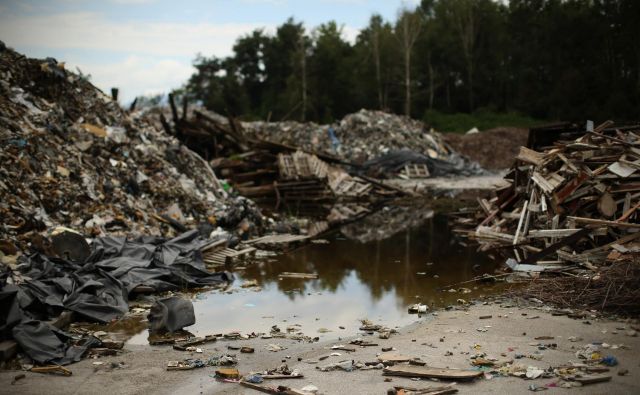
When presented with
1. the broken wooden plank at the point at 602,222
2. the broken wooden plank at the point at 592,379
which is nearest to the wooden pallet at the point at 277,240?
the broken wooden plank at the point at 602,222

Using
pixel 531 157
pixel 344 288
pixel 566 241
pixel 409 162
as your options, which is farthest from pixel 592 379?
pixel 409 162

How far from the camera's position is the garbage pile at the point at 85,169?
9.39 m

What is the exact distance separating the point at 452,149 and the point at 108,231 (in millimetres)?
22624

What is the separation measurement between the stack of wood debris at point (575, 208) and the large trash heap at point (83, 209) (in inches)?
199

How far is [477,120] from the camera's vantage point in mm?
38250

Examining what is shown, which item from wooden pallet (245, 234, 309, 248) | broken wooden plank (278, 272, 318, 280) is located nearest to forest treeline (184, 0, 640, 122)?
wooden pallet (245, 234, 309, 248)

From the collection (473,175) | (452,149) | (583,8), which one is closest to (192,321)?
(473,175)

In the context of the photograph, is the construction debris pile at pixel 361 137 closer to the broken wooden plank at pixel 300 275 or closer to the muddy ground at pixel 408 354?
the broken wooden plank at pixel 300 275

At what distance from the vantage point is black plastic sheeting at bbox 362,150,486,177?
2450 centimetres

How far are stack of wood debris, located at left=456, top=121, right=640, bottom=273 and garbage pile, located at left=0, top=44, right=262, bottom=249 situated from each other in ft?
18.9

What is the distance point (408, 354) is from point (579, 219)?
186 inches

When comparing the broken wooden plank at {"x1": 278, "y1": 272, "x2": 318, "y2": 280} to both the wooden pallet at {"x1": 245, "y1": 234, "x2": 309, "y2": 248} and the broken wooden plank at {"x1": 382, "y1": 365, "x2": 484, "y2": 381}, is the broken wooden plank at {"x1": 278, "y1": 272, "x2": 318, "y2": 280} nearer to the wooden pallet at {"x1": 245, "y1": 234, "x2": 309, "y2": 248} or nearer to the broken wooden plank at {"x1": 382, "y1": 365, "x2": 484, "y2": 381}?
the wooden pallet at {"x1": 245, "y1": 234, "x2": 309, "y2": 248}

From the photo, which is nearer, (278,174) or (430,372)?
(430,372)

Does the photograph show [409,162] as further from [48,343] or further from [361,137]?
[48,343]
